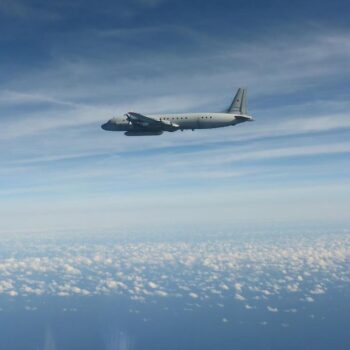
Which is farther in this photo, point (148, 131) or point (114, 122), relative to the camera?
point (114, 122)

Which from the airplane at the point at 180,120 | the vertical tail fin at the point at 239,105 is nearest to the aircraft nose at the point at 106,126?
the airplane at the point at 180,120

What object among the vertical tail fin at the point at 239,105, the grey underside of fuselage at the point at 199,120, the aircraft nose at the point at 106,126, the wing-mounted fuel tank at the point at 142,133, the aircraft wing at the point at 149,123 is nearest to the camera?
the aircraft wing at the point at 149,123

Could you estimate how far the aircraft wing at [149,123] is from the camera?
83.4m

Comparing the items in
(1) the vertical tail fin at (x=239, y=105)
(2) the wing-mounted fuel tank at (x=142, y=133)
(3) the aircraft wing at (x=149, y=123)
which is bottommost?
(2) the wing-mounted fuel tank at (x=142, y=133)

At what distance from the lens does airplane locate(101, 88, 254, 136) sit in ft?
276

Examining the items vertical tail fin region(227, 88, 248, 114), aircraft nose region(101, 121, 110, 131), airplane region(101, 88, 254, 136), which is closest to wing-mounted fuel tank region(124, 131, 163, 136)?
airplane region(101, 88, 254, 136)

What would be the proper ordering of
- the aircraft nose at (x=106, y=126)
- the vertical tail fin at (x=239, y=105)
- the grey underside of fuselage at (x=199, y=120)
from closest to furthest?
the grey underside of fuselage at (x=199, y=120), the vertical tail fin at (x=239, y=105), the aircraft nose at (x=106, y=126)

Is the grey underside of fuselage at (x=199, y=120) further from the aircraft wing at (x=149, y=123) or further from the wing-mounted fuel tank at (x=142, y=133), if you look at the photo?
the aircraft wing at (x=149, y=123)

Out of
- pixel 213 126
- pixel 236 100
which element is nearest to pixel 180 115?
Answer: pixel 213 126

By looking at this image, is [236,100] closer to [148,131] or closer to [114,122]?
[148,131]

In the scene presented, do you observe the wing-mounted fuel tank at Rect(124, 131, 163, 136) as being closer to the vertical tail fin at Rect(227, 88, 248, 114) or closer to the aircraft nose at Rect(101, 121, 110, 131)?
the aircraft nose at Rect(101, 121, 110, 131)

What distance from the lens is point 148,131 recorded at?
85.1m

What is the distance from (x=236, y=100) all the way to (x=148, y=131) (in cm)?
2348

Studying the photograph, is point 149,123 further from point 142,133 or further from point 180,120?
point 180,120
